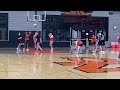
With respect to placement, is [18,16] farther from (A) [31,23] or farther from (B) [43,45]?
(B) [43,45]

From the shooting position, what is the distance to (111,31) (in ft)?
116
